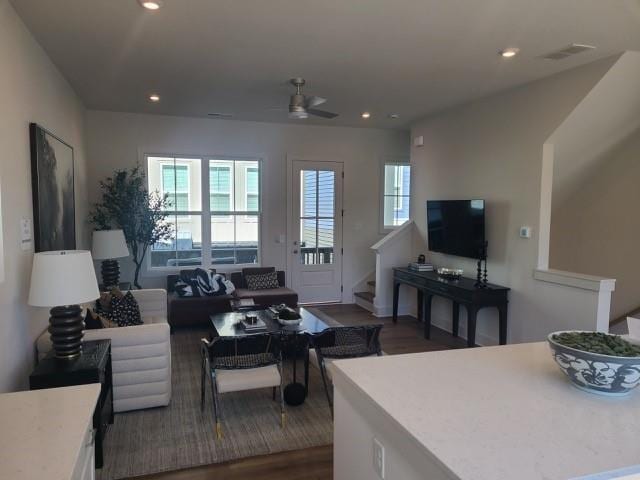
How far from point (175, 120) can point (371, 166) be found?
3146mm

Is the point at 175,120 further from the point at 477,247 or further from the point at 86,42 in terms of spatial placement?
the point at 477,247

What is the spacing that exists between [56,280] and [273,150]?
15.7 ft

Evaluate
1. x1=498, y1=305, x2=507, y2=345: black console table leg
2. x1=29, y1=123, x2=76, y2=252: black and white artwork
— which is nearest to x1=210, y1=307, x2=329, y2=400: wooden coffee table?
x1=29, y1=123, x2=76, y2=252: black and white artwork

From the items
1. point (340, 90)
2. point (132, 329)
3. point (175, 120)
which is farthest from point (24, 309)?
point (175, 120)

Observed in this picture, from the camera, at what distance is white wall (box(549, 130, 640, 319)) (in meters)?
4.78

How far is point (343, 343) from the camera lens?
11.1 ft

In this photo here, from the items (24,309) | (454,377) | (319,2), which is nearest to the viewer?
(454,377)

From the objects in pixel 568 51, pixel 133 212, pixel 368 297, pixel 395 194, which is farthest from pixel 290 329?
pixel 395 194

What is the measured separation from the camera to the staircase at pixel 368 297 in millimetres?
6828

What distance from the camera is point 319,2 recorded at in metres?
2.72

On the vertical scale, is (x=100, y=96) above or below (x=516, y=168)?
above

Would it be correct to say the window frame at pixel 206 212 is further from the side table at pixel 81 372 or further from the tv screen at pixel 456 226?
the side table at pixel 81 372

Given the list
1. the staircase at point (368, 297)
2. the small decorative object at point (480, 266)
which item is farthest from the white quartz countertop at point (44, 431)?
the staircase at point (368, 297)

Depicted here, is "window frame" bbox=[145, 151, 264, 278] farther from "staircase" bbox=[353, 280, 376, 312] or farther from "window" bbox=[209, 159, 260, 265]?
"staircase" bbox=[353, 280, 376, 312]
